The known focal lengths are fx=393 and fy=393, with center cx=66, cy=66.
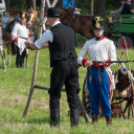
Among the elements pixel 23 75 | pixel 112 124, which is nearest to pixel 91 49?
pixel 112 124

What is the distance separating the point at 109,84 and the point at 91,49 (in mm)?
654

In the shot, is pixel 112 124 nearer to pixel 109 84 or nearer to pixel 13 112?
pixel 109 84

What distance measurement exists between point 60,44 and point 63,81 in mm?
585

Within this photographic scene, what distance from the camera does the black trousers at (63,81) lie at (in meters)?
6.06

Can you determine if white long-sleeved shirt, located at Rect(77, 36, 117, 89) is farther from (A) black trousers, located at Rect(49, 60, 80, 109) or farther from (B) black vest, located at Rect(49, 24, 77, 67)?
(B) black vest, located at Rect(49, 24, 77, 67)

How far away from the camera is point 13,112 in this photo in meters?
7.70

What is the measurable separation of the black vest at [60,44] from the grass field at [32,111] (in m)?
1.08

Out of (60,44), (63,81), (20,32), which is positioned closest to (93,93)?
(63,81)

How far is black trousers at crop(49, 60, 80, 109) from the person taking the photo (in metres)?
6.06

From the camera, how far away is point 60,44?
19.7ft

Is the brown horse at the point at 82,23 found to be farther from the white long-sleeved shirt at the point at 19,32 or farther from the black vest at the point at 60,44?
the black vest at the point at 60,44

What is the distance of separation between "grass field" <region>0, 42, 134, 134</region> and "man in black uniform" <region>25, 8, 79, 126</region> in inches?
13.9

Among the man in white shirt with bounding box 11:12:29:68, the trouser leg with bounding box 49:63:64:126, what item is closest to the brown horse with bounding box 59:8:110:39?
the man in white shirt with bounding box 11:12:29:68

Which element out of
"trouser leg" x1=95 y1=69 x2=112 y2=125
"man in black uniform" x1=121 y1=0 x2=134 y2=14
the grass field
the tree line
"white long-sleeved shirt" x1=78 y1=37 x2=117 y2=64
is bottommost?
the grass field
